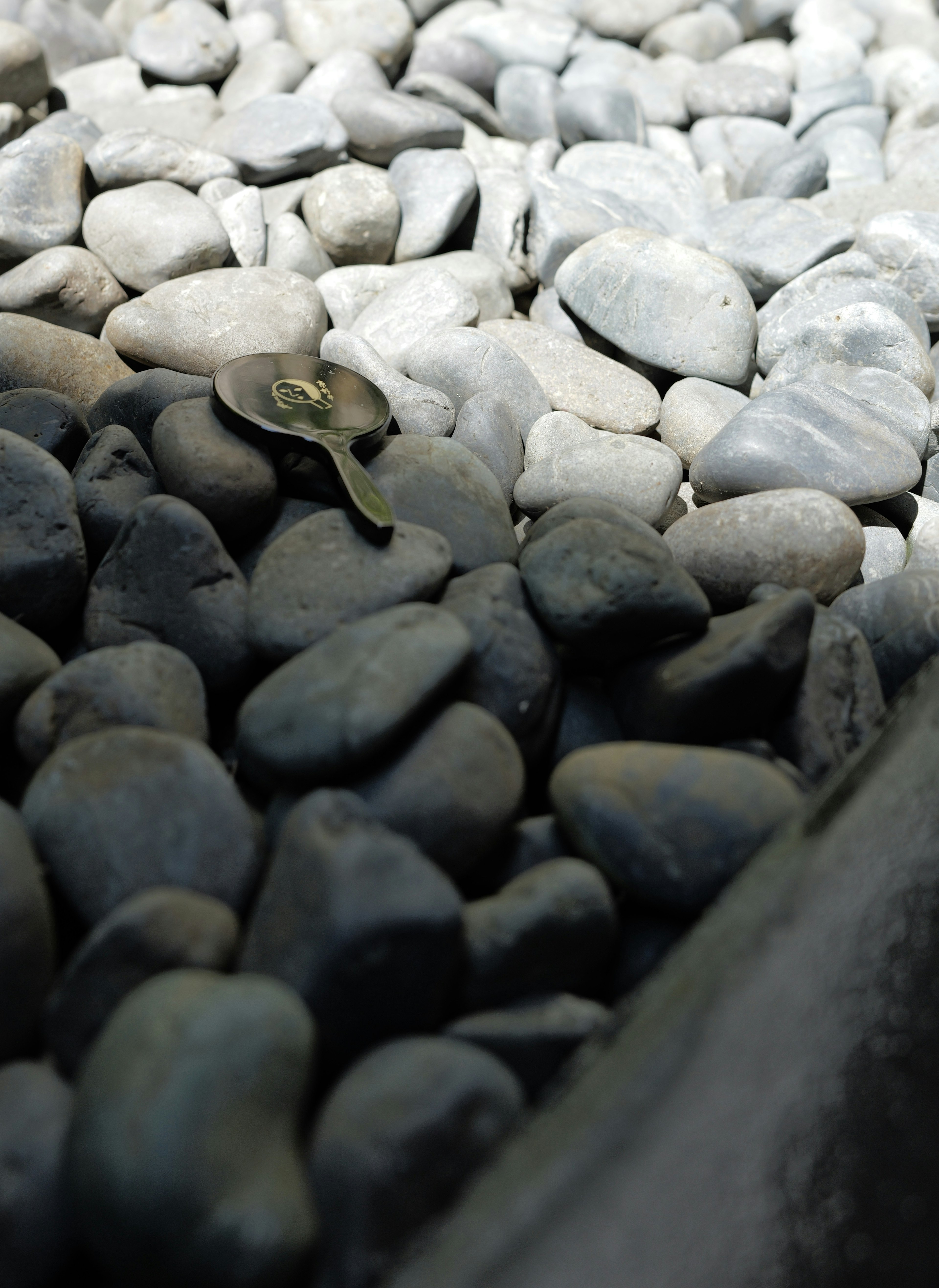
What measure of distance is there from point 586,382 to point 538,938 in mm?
1430

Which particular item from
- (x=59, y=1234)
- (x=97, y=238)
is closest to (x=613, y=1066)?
(x=59, y=1234)

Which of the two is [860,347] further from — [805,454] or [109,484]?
[109,484]

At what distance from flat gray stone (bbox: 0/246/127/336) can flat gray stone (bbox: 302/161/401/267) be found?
1.96ft

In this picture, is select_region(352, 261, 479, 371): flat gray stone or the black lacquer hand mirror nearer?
the black lacquer hand mirror

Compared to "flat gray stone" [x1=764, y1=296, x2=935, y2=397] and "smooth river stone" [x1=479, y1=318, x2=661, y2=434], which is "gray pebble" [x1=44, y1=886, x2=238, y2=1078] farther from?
"flat gray stone" [x1=764, y1=296, x2=935, y2=397]

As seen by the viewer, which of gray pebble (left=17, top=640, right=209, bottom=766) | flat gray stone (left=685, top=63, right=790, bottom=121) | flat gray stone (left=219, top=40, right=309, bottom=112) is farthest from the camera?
flat gray stone (left=685, top=63, right=790, bottom=121)

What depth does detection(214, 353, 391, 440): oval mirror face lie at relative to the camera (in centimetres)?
146

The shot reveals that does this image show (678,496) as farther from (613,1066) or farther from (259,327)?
(613,1066)

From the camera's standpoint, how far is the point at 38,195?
7.30 ft

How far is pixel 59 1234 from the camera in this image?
0.78 m

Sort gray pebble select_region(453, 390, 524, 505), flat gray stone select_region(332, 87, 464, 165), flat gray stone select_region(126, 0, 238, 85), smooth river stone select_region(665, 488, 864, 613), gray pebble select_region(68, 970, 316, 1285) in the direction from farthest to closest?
1. flat gray stone select_region(126, 0, 238, 85)
2. flat gray stone select_region(332, 87, 464, 165)
3. gray pebble select_region(453, 390, 524, 505)
4. smooth river stone select_region(665, 488, 864, 613)
5. gray pebble select_region(68, 970, 316, 1285)

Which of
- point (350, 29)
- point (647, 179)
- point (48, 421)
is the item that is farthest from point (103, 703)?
point (350, 29)

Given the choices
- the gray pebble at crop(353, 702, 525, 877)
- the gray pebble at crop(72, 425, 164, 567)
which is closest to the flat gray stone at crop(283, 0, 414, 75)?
the gray pebble at crop(72, 425, 164, 567)

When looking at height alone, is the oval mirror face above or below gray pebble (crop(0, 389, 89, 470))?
above
